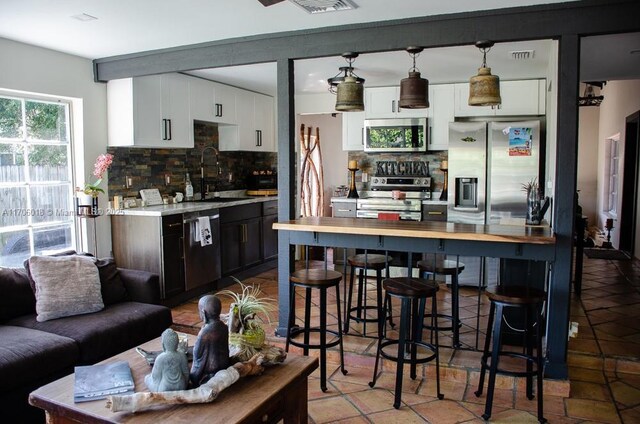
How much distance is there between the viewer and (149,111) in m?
5.09

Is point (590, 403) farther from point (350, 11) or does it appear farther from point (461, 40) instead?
point (350, 11)

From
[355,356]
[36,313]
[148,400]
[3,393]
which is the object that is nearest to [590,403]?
[355,356]

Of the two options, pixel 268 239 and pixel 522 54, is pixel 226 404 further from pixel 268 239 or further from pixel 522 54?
pixel 268 239

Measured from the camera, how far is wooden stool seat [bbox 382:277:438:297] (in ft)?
9.93

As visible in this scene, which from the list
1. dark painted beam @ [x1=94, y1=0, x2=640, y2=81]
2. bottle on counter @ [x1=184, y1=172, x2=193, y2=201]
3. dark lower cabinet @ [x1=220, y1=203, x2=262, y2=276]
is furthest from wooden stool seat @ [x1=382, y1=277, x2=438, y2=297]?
bottle on counter @ [x1=184, y1=172, x2=193, y2=201]

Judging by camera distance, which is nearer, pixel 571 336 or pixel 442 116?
pixel 571 336

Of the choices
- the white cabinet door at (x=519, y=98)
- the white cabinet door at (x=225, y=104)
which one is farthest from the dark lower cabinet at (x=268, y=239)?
the white cabinet door at (x=519, y=98)

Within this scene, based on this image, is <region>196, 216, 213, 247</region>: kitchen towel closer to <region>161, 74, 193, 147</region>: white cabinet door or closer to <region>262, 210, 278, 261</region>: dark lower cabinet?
<region>161, 74, 193, 147</region>: white cabinet door

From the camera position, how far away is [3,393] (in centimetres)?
261

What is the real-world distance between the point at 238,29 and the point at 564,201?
2.58 m

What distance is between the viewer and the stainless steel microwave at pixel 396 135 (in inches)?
242

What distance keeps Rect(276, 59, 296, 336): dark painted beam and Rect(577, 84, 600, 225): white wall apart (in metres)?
7.26

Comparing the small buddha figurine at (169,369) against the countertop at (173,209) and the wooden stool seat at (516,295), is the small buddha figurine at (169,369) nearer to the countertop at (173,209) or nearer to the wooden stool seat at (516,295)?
the wooden stool seat at (516,295)

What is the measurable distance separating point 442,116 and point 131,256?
379cm
